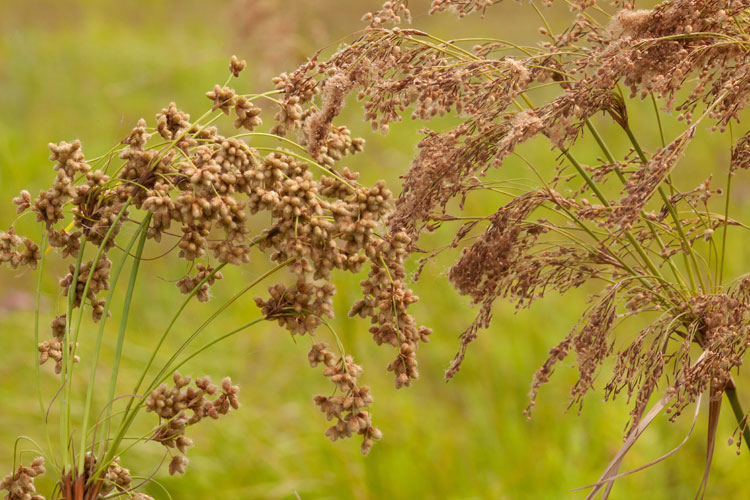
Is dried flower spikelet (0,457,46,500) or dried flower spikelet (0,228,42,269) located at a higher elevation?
dried flower spikelet (0,228,42,269)

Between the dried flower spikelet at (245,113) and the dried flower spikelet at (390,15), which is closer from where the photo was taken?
the dried flower spikelet at (245,113)

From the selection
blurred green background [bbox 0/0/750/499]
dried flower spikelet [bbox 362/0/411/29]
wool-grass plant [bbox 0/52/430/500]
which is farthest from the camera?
blurred green background [bbox 0/0/750/499]

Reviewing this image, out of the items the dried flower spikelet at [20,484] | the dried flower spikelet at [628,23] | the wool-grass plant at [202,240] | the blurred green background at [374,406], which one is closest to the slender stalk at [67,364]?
the wool-grass plant at [202,240]

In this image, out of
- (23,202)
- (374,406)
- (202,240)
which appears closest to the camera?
(202,240)

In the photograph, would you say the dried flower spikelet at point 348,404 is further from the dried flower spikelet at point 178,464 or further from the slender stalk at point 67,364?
the slender stalk at point 67,364

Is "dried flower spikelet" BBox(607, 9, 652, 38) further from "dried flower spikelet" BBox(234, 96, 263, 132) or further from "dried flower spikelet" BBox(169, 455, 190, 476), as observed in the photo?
"dried flower spikelet" BBox(169, 455, 190, 476)

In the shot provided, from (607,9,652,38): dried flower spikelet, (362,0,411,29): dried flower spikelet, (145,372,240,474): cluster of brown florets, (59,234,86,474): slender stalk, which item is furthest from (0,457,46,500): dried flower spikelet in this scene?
(607,9,652,38): dried flower spikelet

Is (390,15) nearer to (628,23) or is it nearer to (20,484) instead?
(628,23)

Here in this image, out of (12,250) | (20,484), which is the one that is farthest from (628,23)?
(20,484)

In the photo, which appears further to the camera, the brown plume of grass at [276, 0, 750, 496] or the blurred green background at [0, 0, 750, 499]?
the blurred green background at [0, 0, 750, 499]

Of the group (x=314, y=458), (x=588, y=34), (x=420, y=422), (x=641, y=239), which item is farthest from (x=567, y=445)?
(x=588, y=34)

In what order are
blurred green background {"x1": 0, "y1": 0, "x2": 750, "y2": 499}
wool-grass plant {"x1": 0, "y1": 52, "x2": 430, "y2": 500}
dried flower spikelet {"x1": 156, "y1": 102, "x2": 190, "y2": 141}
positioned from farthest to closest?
1. blurred green background {"x1": 0, "y1": 0, "x2": 750, "y2": 499}
2. dried flower spikelet {"x1": 156, "y1": 102, "x2": 190, "y2": 141}
3. wool-grass plant {"x1": 0, "y1": 52, "x2": 430, "y2": 500}

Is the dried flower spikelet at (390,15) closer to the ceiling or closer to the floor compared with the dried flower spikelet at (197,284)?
closer to the ceiling

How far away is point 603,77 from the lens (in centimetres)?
114
